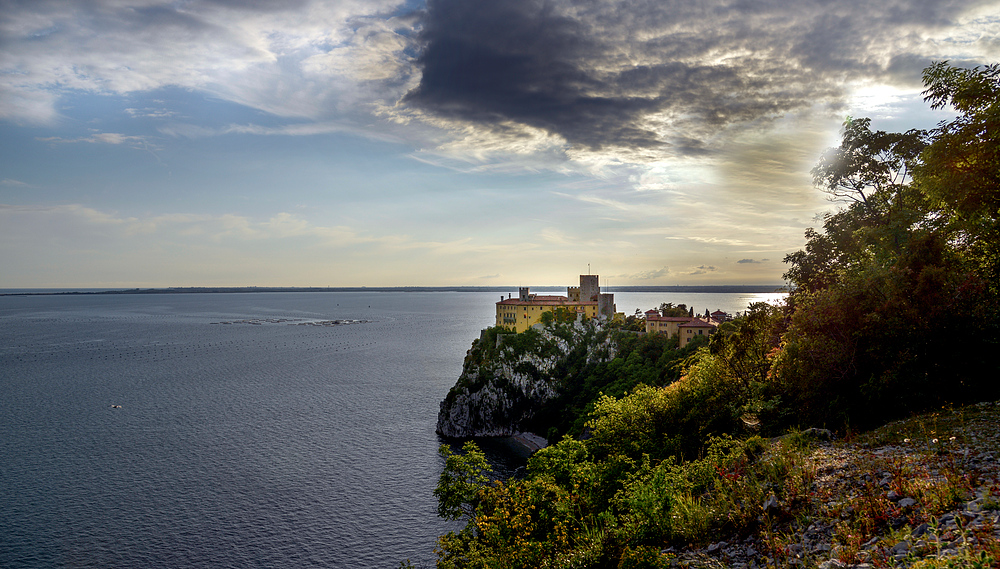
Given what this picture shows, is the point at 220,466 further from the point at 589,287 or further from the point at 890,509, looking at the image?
the point at 589,287

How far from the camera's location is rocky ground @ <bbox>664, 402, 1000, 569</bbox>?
9.17m

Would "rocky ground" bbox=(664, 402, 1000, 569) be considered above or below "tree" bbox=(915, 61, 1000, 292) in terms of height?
below

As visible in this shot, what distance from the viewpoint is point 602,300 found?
120562 millimetres

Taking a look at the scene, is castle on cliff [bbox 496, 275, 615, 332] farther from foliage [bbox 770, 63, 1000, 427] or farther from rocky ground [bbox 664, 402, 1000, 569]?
rocky ground [bbox 664, 402, 1000, 569]

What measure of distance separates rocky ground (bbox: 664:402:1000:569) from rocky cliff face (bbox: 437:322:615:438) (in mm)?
80291

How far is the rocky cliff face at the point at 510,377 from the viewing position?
301ft

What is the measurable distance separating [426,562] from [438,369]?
94615 millimetres

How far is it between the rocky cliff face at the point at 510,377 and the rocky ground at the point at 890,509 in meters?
80.3

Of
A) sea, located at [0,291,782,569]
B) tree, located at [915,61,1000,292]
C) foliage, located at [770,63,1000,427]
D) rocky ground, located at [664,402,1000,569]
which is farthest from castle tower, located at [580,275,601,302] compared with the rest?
rocky ground, located at [664,402,1000,569]

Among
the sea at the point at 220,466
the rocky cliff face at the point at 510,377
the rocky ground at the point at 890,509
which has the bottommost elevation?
the sea at the point at 220,466

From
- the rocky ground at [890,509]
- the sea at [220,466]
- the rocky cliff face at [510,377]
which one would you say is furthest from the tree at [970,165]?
the rocky cliff face at [510,377]

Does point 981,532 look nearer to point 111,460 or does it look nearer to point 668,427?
point 668,427

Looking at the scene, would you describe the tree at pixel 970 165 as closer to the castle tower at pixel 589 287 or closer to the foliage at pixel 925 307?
the foliage at pixel 925 307

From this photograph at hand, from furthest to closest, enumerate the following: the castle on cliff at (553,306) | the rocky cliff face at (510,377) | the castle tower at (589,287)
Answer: the castle tower at (589,287) < the castle on cliff at (553,306) < the rocky cliff face at (510,377)
